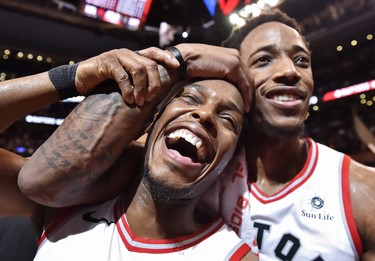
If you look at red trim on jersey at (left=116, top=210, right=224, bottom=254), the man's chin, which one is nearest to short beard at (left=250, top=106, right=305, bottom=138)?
the man's chin

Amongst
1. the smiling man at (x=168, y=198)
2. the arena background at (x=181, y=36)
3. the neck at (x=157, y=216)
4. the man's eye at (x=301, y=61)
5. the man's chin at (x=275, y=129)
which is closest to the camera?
the smiling man at (x=168, y=198)

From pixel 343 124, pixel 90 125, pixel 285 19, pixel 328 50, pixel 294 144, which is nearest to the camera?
pixel 90 125

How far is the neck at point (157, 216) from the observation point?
1.63 meters

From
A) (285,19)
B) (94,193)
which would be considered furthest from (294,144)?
(94,193)

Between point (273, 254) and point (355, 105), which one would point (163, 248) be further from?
point (355, 105)

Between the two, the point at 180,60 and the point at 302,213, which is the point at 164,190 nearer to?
the point at 180,60

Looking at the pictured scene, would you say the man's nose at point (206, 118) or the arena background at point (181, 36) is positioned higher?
the man's nose at point (206, 118)

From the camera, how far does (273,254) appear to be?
1.73 meters

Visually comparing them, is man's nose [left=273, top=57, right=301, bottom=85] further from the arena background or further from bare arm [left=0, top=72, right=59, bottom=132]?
the arena background

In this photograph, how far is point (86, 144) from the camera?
143 centimetres

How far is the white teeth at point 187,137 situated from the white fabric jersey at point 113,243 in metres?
0.39

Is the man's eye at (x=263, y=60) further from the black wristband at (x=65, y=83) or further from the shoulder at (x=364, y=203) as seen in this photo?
the black wristband at (x=65, y=83)

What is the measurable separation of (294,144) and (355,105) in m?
10.1

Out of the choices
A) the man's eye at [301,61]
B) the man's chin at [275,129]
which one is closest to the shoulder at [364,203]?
the man's chin at [275,129]
